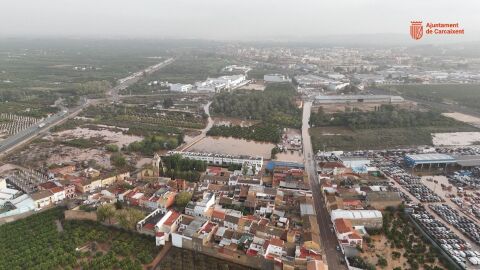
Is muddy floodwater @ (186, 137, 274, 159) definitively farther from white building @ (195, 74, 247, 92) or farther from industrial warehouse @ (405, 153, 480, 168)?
white building @ (195, 74, 247, 92)

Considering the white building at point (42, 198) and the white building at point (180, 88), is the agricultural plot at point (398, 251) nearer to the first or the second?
the white building at point (42, 198)

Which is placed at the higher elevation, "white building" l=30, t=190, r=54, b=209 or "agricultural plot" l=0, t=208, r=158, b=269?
"white building" l=30, t=190, r=54, b=209

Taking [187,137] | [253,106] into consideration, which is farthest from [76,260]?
[253,106]

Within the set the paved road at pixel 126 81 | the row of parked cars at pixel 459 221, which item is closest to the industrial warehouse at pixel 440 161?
the row of parked cars at pixel 459 221

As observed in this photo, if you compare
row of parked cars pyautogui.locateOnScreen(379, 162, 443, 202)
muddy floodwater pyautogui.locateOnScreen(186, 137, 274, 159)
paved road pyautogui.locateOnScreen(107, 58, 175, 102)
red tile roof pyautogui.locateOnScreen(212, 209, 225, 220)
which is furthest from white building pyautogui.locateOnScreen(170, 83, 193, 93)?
red tile roof pyautogui.locateOnScreen(212, 209, 225, 220)

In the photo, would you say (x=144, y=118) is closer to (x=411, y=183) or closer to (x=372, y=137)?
(x=372, y=137)

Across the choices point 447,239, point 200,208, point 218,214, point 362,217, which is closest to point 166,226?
point 200,208
